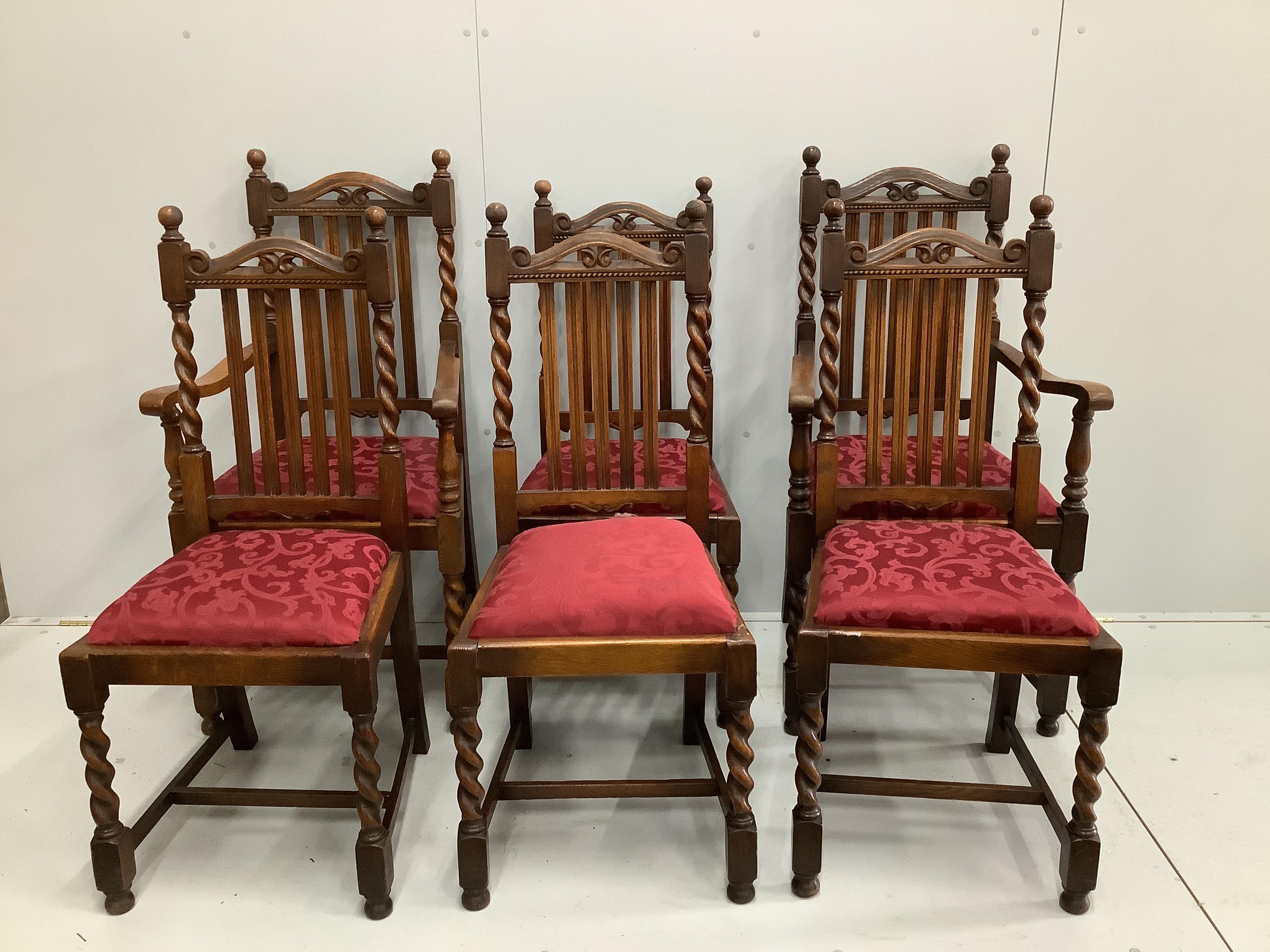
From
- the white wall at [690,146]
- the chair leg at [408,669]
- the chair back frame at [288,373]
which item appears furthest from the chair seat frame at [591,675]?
the white wall at [690,146]

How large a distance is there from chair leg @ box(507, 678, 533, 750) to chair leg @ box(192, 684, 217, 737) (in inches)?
26.1

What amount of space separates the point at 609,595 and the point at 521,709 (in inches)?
24.5

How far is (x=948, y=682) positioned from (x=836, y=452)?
2.82 feet

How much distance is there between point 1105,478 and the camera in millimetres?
2797

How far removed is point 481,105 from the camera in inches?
100

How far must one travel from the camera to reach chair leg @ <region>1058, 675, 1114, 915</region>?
5.47 feet

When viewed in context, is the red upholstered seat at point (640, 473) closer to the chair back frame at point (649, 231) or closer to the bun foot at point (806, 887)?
the chair back frame at point (649, 231)

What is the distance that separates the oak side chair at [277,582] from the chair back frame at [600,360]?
15 centimetres

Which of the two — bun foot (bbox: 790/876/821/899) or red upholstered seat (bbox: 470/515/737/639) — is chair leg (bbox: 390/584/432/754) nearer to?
red upholstered seat (bbox: 470/515/737/639)

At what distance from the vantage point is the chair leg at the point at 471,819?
1.70m

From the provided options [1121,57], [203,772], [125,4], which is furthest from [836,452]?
[125,4]

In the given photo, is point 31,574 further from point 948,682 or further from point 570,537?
point 948,682

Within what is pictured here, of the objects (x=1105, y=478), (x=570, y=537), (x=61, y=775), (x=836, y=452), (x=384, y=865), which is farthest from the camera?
(x=1105, y=478)

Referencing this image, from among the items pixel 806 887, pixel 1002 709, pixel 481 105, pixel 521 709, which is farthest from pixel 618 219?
pixel 806 887
